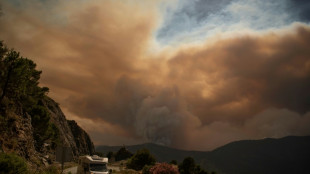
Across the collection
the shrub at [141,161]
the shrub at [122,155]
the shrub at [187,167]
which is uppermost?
the shrub at [122,155]

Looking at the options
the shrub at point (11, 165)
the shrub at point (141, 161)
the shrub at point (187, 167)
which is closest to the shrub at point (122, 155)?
the shrub at point (187, 167)

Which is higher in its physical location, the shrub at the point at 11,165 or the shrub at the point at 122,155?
the shrub at the point at 122,155

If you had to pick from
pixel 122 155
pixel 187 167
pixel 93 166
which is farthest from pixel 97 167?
pixel 122 155

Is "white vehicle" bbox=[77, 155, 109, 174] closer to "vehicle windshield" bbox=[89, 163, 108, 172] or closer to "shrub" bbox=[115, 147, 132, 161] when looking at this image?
"vehicle windshield" bbox=[89, 163, 108, 172]

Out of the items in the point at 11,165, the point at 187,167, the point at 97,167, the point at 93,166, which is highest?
the point at 11,165

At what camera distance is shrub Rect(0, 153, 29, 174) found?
51.9ft

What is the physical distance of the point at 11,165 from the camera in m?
16.1

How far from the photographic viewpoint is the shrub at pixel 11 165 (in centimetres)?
1581

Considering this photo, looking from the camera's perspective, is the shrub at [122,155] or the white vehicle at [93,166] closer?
the white vehicle at [93,166]

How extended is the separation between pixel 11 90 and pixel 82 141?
16053cm

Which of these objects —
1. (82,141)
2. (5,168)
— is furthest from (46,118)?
(82,141)

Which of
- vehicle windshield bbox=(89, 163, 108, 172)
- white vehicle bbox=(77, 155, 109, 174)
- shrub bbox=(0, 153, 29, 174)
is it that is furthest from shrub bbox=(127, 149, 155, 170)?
shrub bbox=(0, 153, 29, 174)

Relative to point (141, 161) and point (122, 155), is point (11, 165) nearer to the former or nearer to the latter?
point (141, 161)

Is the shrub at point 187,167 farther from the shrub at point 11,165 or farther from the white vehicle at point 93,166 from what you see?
the shrub at point 11,165
